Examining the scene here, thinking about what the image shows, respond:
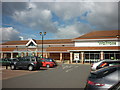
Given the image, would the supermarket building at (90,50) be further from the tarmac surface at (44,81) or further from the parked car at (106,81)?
the parked car at (106,81)

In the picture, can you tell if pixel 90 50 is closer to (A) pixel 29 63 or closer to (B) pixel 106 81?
(A) pixel 29 63

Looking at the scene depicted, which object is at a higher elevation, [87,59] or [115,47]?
[115,47]

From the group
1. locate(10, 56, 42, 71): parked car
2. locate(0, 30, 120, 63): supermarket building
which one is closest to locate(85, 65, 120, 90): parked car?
locate(10, 56, 42, 71): parked car

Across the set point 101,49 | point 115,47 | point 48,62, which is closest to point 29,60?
point 48,62

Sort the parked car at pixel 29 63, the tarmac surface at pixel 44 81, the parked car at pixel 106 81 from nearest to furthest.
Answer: the parked car at pixel 106 81, the tarmac surface at pixel 44 81, the parked car at pixel 29 63

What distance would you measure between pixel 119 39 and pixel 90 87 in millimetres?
32194

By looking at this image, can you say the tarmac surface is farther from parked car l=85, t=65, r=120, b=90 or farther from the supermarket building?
the supermarket building

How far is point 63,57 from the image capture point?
39.8 meters

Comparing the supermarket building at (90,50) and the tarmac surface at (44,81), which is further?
the supermarket building at (90,50)

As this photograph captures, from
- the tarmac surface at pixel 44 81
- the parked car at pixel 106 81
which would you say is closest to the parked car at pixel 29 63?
the tarmac surface at pixel 44 81

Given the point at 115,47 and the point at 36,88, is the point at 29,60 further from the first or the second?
the point at 115,47

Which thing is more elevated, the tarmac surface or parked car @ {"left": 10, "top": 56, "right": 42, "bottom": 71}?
parked car @ {"left": 10, "top": 56, "right": 42, "bottom": 71}

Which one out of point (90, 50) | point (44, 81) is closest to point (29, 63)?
point (44, 81)

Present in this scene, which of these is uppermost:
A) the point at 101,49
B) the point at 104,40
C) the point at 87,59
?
the point at 104,40
